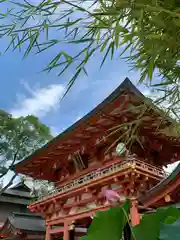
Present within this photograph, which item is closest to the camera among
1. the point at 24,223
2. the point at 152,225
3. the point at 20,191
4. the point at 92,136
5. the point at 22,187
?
the point at 152,225

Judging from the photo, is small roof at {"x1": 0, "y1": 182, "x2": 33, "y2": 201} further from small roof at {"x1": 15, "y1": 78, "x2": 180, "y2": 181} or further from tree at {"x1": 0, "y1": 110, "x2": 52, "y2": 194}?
small roof at {"x1": 15, "y1": 78, "x2": 180, "y2": 181}

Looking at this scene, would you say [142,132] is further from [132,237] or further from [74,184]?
[132,237]

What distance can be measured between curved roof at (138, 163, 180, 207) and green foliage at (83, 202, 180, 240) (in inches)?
112

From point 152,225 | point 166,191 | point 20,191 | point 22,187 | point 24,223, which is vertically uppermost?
point 22,187

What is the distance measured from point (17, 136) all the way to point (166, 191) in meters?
12.5

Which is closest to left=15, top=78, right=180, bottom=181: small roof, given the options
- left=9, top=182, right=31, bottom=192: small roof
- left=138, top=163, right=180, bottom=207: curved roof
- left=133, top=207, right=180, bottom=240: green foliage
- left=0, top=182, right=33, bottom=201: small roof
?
left=138, top=163, right=180, bottom=207: curved roof

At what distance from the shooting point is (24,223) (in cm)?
994

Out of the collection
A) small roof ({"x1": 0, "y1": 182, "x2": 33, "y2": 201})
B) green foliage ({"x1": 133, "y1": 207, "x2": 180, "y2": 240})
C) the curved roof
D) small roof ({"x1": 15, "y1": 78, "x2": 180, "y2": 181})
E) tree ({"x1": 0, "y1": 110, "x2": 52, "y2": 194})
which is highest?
tree ({"x1": 0, "y1": 110, "x2": 52, "y2": 194})

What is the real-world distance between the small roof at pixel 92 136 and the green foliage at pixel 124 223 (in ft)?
10.6

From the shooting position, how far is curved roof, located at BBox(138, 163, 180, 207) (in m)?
3.56

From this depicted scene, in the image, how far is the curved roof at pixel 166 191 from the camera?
3.56 m

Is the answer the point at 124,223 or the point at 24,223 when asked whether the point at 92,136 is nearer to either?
the point at 24,223

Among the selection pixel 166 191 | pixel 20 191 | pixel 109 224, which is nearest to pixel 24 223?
pixel 20 191

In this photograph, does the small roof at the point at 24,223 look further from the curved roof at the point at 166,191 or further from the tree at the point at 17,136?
the curved roof at the point at 166,191
